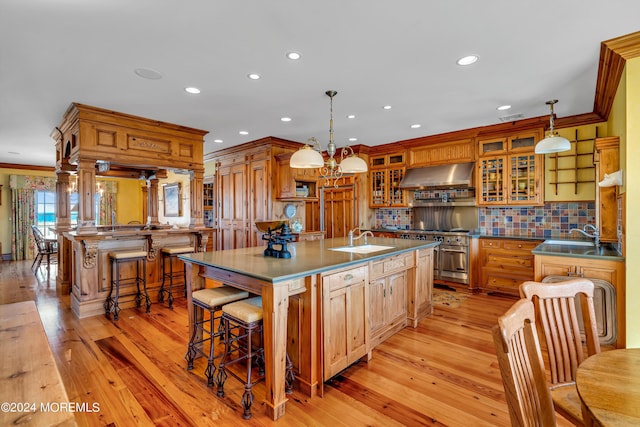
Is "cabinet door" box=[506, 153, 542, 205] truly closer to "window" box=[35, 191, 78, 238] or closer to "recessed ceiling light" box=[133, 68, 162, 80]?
"recessed ceiling light" box=[133, 68, 162, 80]

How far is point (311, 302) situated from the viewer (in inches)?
84.9

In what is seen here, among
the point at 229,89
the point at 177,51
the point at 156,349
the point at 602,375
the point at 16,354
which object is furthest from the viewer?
the point at 229,89

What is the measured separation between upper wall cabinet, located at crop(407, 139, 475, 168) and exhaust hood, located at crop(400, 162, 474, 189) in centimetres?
10

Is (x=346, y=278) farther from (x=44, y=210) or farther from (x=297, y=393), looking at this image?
(x=44, y=210)

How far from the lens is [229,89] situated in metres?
3.33

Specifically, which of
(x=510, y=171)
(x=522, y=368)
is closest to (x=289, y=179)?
(x=510, y=171)

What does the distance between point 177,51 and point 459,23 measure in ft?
7.18

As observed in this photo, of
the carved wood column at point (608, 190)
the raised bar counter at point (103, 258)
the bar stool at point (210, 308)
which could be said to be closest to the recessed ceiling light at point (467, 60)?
the carved wood column at point (608, 190)

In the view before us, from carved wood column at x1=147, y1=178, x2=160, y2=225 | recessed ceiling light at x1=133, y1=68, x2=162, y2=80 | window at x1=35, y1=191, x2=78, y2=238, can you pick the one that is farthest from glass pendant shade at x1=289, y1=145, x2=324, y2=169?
window at x1=35, y1=191, x2=78, y2=238

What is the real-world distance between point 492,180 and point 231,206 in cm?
485

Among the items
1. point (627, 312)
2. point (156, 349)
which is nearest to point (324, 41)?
point (156, 349)

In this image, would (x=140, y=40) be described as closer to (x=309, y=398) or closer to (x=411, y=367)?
(x=309, y=398)

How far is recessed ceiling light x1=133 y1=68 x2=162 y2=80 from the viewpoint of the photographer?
2.88 m

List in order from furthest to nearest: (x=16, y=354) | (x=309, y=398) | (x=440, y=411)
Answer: (x=309, y=398)
(x=440, y=411)
(x=16, y=354)
